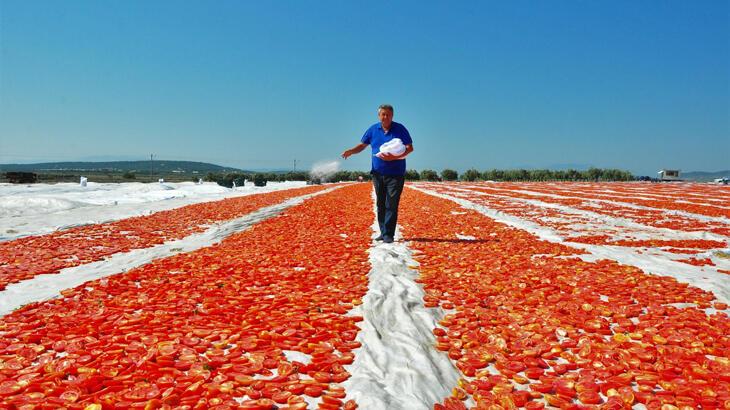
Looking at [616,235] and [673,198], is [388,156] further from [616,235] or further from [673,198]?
[673,198]

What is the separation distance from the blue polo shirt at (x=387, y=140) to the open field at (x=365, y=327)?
4.86 ft

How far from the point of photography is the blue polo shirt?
27.8 feet

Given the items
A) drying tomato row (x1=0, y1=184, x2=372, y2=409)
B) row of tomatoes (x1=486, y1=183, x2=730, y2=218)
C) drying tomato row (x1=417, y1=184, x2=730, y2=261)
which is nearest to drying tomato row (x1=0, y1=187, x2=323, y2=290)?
drying tomato row (x1=0, y1=184, x2=372, y2=409)

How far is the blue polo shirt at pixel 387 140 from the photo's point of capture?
848 cm

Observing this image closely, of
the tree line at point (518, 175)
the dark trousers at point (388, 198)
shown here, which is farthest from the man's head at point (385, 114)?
the tree line at point (518, 175)

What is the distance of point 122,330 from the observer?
12.4ft

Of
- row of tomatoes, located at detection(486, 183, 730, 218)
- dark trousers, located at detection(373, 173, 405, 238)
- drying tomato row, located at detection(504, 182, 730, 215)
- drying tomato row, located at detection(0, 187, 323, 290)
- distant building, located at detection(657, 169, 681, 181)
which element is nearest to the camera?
drying tomato row, located at detection(0, 187, 323, 290)

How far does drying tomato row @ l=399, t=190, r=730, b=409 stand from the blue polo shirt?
2.45 metres

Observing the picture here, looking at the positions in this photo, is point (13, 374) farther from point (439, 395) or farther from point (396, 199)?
point (396, 199)

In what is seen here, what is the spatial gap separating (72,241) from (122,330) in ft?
23.9

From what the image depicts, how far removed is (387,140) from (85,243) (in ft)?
22.3

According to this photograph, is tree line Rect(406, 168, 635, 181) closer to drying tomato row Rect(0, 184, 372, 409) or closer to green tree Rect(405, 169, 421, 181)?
green tree Rect(405, 169, 421, 181)

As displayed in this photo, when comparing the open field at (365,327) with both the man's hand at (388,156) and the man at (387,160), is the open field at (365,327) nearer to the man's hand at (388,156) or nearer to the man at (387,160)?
the man at (387,160)

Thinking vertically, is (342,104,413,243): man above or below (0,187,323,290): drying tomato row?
above
